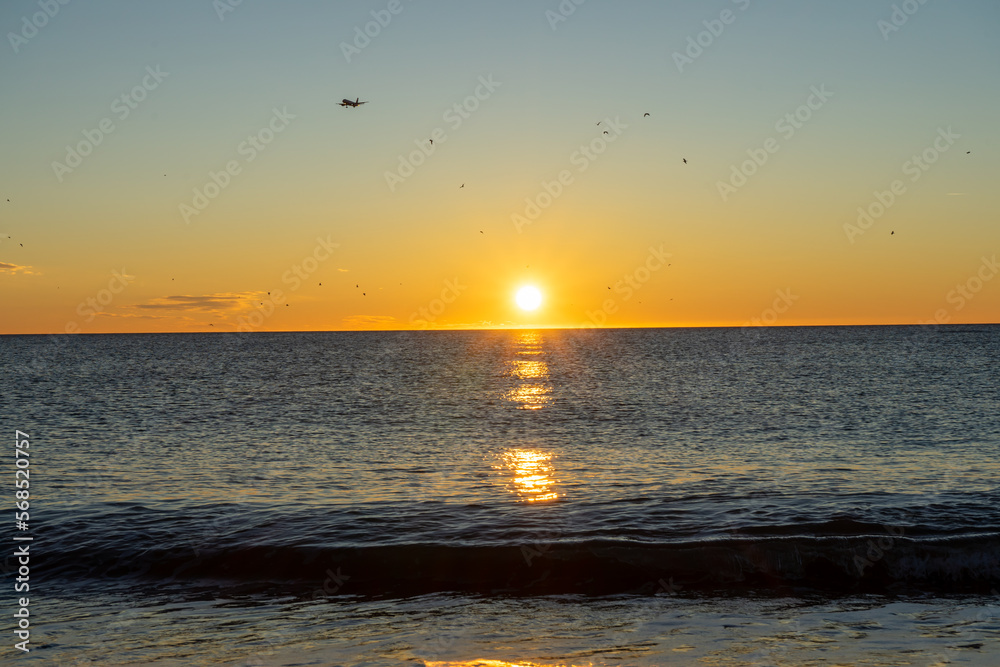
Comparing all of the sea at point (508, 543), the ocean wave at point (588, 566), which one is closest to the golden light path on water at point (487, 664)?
the sea at point (508, 543)

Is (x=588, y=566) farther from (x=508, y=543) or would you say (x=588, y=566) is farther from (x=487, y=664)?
(x=487, y=664)

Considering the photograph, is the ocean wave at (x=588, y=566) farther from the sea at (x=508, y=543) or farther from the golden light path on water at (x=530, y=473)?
the golden light path on water at (x=530, y=473)

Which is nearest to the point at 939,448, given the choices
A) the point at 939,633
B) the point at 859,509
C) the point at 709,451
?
the point at 709,451

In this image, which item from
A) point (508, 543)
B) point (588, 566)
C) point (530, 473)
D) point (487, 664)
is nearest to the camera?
point (487, 664)

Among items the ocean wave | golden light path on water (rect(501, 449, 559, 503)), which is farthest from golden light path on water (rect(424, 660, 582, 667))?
golden light path on water (rect(501, 449, 559, 503))

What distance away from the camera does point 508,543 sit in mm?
20328

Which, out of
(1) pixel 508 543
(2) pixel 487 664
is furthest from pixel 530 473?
(2) pixel 487 664

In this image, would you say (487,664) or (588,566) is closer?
(487,664)

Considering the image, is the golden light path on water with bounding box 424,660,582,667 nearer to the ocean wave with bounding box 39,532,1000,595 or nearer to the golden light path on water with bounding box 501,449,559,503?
the ocean wave with bounding box 39,532,1000,595

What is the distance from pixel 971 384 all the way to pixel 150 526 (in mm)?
73781

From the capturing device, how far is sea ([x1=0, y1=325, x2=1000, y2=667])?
13.6 metres

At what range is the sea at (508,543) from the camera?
13.6 metres

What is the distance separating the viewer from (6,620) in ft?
48.3

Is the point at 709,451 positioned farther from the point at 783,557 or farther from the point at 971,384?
the point at 971,384
